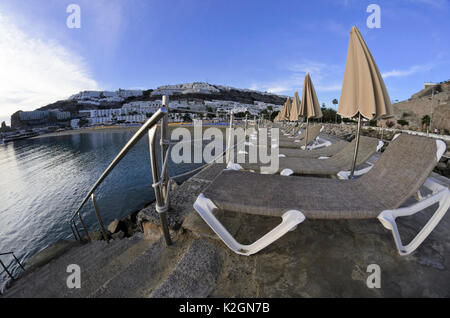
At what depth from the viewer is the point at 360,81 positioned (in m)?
2.00

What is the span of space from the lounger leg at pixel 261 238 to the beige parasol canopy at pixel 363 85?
1.60 m

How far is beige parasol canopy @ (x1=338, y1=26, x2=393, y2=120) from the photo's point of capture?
6.27ft

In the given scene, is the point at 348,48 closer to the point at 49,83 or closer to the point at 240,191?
the point at 240,191

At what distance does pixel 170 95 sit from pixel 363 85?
288ft

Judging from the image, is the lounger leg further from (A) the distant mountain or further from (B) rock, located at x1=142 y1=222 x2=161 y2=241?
(A) the distant mountain

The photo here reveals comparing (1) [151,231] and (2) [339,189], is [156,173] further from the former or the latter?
(2) [339,189]

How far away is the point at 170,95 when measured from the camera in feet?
265

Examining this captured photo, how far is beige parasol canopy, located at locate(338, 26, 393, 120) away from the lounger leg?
160cm

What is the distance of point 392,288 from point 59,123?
3530 inches

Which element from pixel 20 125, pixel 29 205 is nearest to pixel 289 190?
pixel 29 205

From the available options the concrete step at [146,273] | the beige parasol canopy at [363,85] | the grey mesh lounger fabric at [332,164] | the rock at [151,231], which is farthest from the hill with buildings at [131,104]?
the concrete step at [146,273]

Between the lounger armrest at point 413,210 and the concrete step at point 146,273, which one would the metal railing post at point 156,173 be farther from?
the lounger armrest at point 413,210

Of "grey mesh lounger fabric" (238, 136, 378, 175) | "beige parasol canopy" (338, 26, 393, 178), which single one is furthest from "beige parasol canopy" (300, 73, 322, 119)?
"beige parasol canopy" (338, 26, 393, 178)

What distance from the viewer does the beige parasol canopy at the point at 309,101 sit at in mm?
4754
